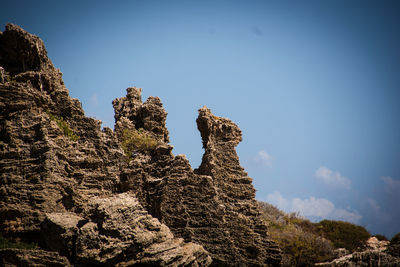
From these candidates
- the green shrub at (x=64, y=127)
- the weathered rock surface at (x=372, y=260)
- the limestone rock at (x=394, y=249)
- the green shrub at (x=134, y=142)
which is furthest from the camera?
the green shrub at (x=134, y=142)

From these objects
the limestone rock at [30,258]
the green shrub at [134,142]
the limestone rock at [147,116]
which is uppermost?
the limestone rock at [147,116]

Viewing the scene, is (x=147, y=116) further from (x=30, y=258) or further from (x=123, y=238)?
(x=30, y=258)

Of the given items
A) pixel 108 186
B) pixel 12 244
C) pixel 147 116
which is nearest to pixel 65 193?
pixel 108 186

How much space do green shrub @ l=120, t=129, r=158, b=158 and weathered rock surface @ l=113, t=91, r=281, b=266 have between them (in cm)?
50

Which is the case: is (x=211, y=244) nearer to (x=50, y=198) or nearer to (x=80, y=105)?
(x=50, y=198)

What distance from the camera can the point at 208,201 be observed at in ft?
60.3

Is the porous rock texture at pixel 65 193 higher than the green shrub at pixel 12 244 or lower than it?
higher

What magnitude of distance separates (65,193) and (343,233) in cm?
4094

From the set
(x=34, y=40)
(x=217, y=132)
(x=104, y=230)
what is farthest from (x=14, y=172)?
(x=217, y=132)

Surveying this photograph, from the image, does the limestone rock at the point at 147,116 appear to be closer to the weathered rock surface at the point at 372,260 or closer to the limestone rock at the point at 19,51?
the limestone rock at the point at 19,51

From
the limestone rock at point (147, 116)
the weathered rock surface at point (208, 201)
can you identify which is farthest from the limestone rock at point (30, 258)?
the limestone rock at point (147, 116)

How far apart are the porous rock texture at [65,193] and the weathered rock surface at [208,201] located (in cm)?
129

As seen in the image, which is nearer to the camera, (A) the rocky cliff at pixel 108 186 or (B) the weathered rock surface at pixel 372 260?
(A) the rocky cliff at pixel 108 186

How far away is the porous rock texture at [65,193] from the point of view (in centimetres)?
1302
